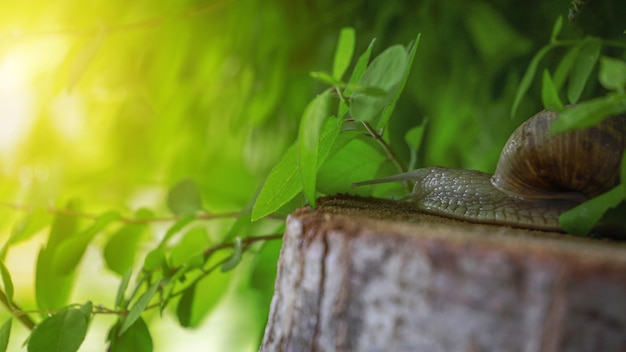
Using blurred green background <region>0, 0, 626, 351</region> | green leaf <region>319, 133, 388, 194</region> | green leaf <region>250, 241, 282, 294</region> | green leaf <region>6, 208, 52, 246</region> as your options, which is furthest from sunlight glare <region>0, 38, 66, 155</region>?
green leaf <region>319, 133, 388, 194</region>

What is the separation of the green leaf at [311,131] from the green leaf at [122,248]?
1.31 feet

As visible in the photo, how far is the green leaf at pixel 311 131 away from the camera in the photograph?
0.42 meters

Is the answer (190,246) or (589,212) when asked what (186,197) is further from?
(589,212)

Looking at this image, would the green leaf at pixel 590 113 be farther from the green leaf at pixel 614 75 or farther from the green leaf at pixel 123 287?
the green leaf at pixel 123 287

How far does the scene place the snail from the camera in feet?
1.69

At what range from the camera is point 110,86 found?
124 cm

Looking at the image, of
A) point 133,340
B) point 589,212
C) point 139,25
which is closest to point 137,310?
point 133,340

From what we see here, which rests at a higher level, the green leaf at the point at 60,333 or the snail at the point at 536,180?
the snail at the point at 536,180

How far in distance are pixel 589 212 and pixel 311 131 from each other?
21cm

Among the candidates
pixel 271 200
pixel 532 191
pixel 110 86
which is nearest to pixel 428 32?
pixel 532 191

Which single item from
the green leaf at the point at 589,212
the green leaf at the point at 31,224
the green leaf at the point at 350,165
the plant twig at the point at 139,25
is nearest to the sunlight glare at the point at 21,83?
the plant twig at the point at 139,25

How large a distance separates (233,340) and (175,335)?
17 cm

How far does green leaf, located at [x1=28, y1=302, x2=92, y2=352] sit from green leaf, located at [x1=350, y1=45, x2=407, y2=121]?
336 millimetres

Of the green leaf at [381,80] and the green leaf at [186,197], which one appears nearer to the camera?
the green leaf at [381,80]
